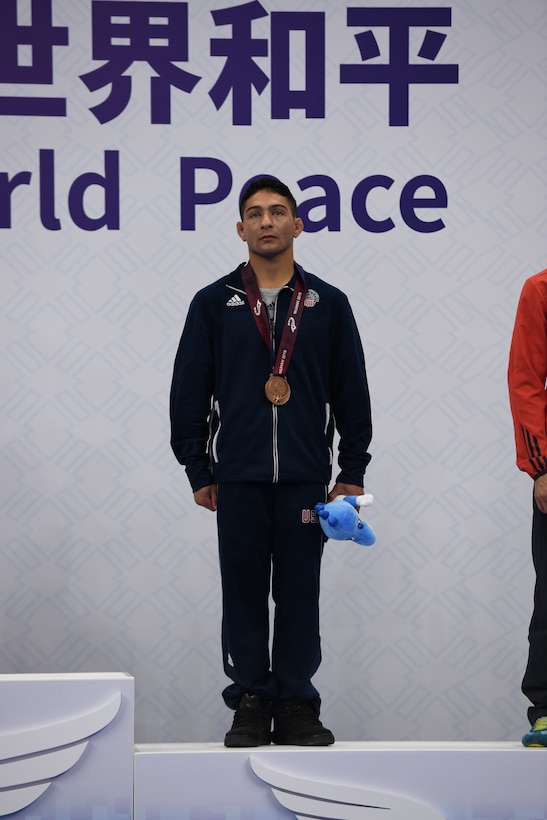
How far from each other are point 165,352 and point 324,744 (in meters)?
1.44

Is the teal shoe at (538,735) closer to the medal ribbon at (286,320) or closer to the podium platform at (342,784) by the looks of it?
the podium platform at (342,784)

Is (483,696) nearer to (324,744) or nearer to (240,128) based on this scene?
(324,744)

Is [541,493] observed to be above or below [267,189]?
below

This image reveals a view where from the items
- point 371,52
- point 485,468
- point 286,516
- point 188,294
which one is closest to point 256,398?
point 286,516

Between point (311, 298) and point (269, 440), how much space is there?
1.20ft

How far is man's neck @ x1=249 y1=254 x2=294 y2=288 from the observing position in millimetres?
2477

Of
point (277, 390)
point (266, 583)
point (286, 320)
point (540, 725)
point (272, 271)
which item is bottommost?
point (540, 725)

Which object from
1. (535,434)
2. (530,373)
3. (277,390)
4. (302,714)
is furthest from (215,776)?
(530,373)

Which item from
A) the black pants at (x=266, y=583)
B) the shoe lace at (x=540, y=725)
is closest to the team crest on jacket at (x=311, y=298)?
the black pants at (x=266, y=583)

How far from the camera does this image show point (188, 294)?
330 centimetres

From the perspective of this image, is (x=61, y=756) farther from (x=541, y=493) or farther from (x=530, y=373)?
(x=530, y=373)

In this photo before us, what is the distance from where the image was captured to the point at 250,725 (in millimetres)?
2316

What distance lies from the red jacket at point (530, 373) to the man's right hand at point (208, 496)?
71 cm

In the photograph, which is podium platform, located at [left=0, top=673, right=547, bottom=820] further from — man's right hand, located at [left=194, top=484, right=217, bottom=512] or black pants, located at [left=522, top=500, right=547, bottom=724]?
man's right hand, located at [left=194, top=484, right=217, bottom=512]
